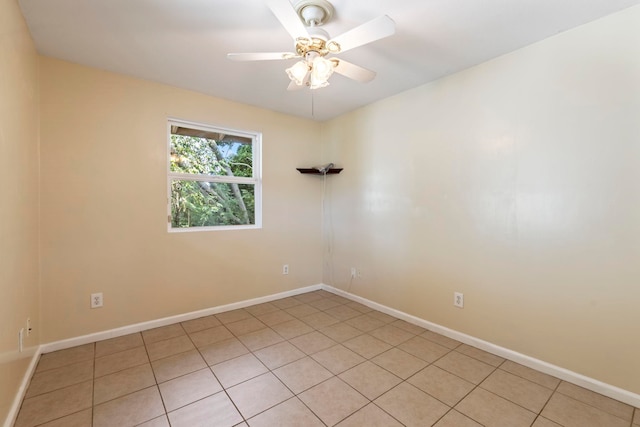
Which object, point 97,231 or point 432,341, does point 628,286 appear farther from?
point 97,231

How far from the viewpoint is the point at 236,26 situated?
1.82 metres

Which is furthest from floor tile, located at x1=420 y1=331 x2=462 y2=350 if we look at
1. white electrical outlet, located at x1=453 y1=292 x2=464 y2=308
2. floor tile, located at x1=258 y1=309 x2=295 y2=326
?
floor tile, located at x1=258 y1=309 x2=295 y2=326

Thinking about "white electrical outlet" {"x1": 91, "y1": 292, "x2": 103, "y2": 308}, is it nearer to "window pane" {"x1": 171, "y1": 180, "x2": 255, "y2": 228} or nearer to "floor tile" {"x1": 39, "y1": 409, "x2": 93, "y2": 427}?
"window pane" {"x1": 171, "y1": 180, "x2": 255, "y2": 228}

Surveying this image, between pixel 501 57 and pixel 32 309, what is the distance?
391cm

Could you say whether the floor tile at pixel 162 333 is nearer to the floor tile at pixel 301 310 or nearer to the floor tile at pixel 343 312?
the floor tile at pixel 301 310

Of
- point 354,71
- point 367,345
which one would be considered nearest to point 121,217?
point 354,71

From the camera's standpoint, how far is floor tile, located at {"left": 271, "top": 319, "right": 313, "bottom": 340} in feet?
8.39

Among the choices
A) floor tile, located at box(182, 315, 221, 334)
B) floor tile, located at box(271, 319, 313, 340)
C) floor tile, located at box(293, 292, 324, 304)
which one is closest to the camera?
floor tile, located at box(271, 319, 313, 340)

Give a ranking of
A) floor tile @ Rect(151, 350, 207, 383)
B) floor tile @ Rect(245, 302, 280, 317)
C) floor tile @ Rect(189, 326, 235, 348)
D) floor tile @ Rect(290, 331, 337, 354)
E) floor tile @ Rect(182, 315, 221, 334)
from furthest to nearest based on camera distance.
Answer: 1. floor tile @ Rect(245, 302, 280, 317)
2. floor tile @ Rect(182, 315, 221, 334)
3. floor tile @ Rect(189, 326, 235, 348)
4. floor tile @ Rect(290, 331, 337, 354)
5. floor tile @ Rect(151, 350, 207, 383)

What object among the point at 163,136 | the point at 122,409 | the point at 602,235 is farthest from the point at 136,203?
the point at 602,235

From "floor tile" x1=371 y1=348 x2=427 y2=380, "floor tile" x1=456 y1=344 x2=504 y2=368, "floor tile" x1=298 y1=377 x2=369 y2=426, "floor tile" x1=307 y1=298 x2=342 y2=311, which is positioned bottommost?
"floor tile" x1=298 y1=377 x2=369 y2=426

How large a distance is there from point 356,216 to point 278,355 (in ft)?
5.93

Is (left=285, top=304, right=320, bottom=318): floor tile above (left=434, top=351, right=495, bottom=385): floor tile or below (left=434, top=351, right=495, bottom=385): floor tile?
above

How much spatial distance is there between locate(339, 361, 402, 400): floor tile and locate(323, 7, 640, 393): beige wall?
92 cm
